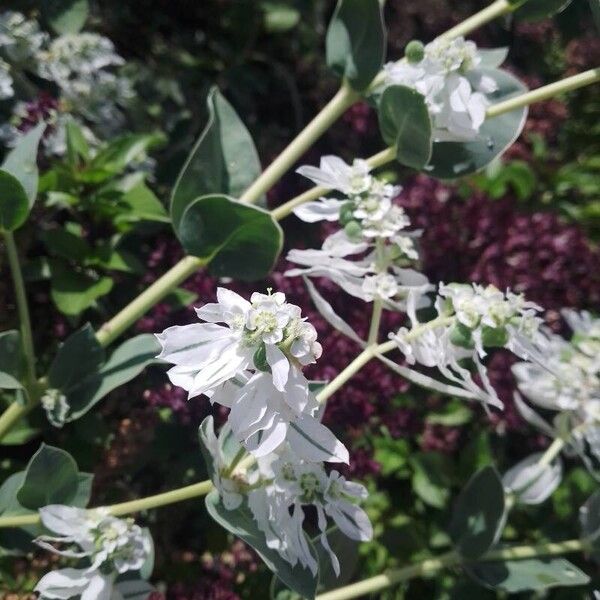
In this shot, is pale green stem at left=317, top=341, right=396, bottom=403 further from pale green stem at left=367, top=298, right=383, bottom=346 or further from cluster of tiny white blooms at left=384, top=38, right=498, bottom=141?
cluster of tiny white blooms at left=384, top=38, right=498, bottom=141

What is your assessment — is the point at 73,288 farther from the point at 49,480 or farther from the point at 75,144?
the point at 49,480

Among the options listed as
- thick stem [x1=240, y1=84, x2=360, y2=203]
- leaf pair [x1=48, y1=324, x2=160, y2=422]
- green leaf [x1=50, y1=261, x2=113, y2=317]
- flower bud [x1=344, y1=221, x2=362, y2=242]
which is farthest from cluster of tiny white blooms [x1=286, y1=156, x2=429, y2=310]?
green leaf [x1=50, y1=261, x2=113, y2=317]

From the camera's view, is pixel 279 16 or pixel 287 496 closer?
pixel 287 496

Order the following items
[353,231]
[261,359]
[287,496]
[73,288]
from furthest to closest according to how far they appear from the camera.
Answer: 1. [73,288]
2. [353,231]
3. [287,496]
4. [261,359]

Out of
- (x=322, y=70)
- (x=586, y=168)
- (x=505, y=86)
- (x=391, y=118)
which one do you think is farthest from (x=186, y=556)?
(x=586, y=168)

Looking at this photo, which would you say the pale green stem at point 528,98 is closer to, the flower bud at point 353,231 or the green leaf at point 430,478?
the flower bud at point 353,231

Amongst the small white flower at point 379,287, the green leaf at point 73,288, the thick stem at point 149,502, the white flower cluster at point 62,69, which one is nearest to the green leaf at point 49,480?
the thick stem at point 149,502

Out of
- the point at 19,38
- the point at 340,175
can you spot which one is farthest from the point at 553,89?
the point at 19,38
